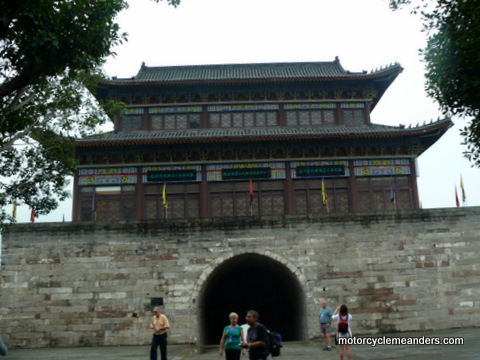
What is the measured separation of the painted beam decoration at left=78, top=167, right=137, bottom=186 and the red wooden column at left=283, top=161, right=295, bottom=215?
23.0 feet

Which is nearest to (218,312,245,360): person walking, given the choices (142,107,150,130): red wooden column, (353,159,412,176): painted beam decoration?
(353,159,412,176): painted beam decoration

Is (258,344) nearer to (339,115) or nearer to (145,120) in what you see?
(145,120)

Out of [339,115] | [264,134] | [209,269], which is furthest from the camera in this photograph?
[339,115]

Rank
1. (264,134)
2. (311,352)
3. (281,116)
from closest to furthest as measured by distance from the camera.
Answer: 1. (311,352)
2. (264,134)
3. (281,116)

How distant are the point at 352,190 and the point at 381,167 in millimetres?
1838

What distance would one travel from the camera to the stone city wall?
1608cm

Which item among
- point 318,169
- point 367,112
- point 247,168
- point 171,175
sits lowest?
point 171,175

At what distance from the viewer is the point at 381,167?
22.3 metres

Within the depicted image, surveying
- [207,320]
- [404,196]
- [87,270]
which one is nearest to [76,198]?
[87,270]

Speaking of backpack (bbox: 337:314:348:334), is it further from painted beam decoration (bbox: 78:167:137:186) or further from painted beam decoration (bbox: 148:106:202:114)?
painted beam decoration (bbox: 148:106:202:114)

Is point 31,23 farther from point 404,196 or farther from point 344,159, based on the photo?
point 404,196

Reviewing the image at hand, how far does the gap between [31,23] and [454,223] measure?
1521 cm

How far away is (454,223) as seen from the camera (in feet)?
57.0

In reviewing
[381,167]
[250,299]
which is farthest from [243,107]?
[250,299]
